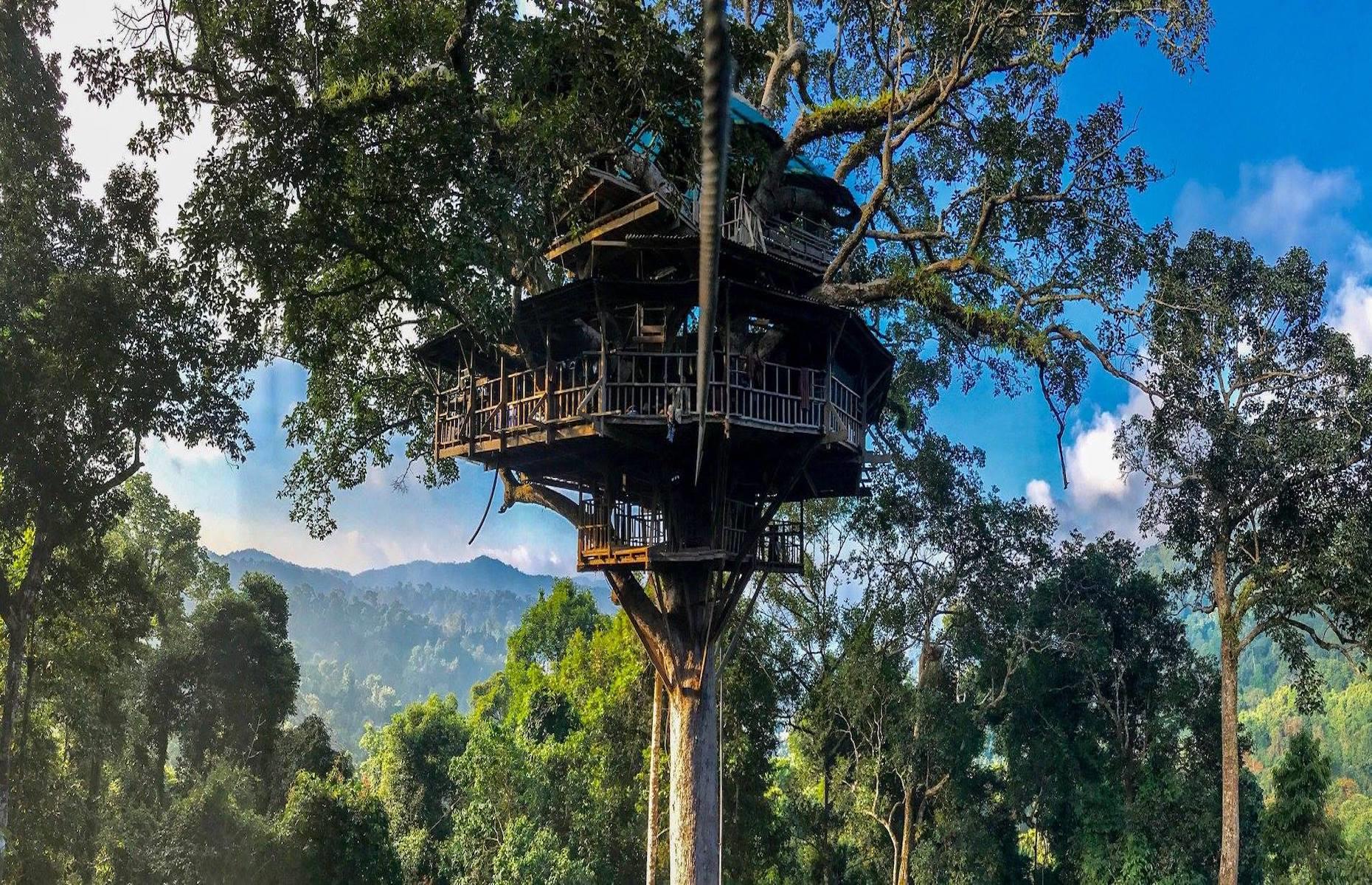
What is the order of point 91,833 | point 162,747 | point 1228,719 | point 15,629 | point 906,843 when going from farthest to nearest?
point 162,747
point 906,843
point 91,833
point 1228,719
point 15,629

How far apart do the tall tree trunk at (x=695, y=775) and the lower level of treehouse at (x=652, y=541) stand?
147 cm

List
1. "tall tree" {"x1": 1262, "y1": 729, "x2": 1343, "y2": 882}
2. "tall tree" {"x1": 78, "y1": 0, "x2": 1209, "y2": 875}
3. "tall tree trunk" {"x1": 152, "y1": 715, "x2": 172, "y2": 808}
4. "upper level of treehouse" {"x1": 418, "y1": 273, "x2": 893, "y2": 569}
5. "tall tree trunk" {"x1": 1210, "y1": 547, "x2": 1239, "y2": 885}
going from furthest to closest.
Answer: "tall tree trunk" {"x1": 152, "y1": 715, "x2": 172, "y2": 808}
"tall tree" {"x1": 1262, "y1": 729, "x2": 1343, "y2": 882}
"tall tree trunk" {"x1": 1210, "y1": 547, "x2": 1239, "y2": 885}
"upper level of treehouse" {"x1": 418, "y1": 273, "x2": 893, "y2": 569}
"tall tree" {"x1": 78, "y1": 0, "x2": 1209, "y2": 875}

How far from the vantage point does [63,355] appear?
12.9m

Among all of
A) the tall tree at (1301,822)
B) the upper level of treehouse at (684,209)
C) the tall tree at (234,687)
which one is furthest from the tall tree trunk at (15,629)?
the tall tree at (1301,822)

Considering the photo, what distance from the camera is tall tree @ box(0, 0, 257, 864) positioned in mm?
12781

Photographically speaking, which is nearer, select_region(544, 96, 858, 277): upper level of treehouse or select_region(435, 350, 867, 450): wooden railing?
select_region(435, 350, 867, 450): wooden railing

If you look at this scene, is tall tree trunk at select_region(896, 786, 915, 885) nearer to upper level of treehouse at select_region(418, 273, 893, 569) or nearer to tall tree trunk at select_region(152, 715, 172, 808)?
upper level of treehouse at select_region(418, 273, 893, 569)

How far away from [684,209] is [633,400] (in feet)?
8.60

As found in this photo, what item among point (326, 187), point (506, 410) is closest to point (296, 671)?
point (506, 410)

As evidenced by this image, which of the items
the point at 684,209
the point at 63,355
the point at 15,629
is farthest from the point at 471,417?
the point at 15,629

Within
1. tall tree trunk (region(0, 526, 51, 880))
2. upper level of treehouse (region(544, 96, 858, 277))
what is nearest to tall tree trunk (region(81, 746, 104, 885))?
tall tree trunk (region(0, 526, 51, 880))

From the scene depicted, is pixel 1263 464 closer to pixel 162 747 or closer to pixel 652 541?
pixel 652 541

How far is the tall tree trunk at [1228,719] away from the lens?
17375 mm

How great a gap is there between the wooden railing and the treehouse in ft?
0.09
